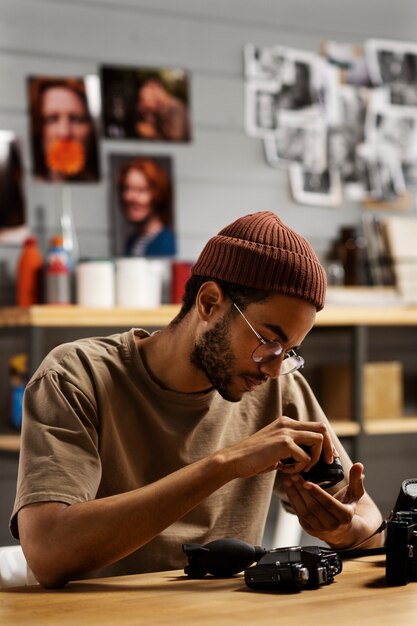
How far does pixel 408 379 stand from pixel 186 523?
9.03 ft

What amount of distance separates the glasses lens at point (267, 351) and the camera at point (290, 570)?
0.37m

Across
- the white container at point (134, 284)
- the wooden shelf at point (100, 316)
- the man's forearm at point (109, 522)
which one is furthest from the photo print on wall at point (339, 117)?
the man's forearm at point (109, 522)

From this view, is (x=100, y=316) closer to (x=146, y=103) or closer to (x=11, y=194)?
(x=11, y=194)

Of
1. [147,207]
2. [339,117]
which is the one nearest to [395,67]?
[339,117]

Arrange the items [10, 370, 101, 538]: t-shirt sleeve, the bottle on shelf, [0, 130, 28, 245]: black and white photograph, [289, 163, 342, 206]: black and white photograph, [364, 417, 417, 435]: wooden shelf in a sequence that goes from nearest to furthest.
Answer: [10, 370, 101, 538]: t-shirt sleeve < the bottle on shelf < [0, 130, 28, 245]: black and white photograph < [364, 417, 417, 435]: wooden shelf < [289, 163, 342, 206]: black and white photograph

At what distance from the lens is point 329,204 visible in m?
4.32

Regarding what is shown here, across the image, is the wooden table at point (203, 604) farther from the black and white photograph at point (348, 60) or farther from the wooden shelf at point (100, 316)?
the black and white photograph at point (348, 60)

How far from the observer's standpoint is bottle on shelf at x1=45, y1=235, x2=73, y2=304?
355cm

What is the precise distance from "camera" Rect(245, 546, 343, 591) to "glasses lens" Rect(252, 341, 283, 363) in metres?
0.37

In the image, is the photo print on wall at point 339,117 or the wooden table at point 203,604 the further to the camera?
the photo print on wall at point 339,117

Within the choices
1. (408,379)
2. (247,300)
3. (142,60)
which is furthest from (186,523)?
(408,379)

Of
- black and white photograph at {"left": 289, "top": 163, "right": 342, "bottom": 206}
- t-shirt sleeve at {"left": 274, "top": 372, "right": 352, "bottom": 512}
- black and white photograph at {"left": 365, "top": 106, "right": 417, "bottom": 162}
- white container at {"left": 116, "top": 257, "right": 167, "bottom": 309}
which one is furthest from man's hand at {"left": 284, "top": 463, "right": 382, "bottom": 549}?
black and white photograph at {"left": 365, "top": 106, "right": 417, "bottom": 162}

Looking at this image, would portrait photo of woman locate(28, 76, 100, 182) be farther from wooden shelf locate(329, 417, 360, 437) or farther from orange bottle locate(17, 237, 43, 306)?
wooden shelf locate(329, 417, 360, 437)

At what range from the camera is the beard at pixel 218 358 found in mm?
1893
